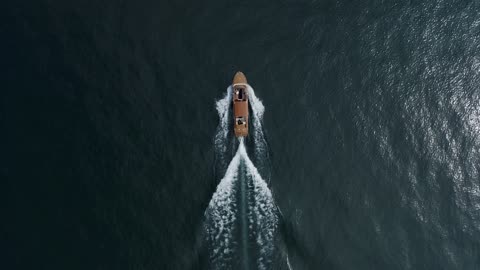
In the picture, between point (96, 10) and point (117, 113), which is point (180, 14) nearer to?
point (96, 10)

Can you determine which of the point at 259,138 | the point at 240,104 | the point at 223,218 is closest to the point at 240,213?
→ the point at 223,218

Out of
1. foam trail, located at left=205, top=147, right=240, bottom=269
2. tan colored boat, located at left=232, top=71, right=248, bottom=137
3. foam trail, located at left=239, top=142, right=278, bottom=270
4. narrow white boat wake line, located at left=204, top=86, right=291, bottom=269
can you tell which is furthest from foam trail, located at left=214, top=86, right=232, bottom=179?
foam trail, located at left=239, top=142, right=278, bottom=270

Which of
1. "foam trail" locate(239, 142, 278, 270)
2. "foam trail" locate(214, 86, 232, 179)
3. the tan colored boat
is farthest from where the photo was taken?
the tan colored boat

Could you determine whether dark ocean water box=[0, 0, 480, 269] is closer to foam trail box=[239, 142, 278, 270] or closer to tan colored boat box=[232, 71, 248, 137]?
foam trail box=[239, 142, 278, 270]

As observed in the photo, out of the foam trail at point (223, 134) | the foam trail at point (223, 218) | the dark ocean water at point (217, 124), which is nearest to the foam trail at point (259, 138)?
the dark ocean water at point (217, 124)

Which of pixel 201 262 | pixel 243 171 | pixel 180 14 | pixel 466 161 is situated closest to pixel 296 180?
pixel 243 171

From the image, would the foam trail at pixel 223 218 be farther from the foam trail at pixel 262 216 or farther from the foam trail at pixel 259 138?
the foam trail at pixel 259 138
